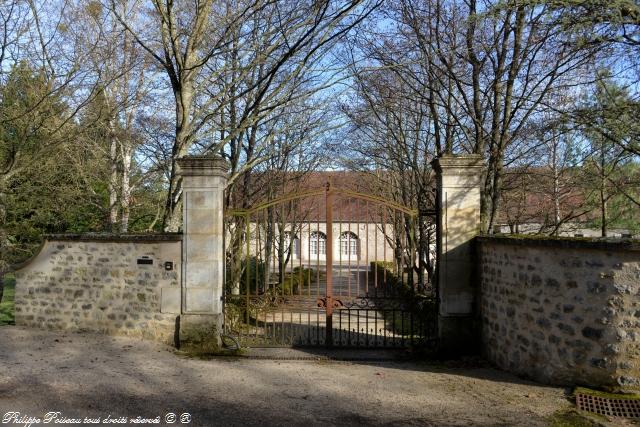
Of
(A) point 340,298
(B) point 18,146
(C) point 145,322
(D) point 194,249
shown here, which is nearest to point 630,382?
(A) point 340,298

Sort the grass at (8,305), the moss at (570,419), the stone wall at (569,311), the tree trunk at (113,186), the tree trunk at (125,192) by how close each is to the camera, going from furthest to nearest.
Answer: the tree trunk at (113,186), the tree trunk at (125,192), the grass at (8,305), the stone wall at (569,311), the moss at (570,419)

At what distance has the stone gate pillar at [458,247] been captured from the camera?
7.27 metres

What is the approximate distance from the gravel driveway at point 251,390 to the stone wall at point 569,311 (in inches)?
13.0

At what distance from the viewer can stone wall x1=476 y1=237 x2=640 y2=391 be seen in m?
4.94

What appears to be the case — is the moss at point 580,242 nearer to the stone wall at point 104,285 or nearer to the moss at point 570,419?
the moss at point 570,419

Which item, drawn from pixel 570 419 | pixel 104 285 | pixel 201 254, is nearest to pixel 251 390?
pixel 201 254

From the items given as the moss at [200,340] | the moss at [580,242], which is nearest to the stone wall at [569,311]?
the moss at [580,242]

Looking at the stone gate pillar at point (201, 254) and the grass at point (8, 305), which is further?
the grass at point (8, 305)

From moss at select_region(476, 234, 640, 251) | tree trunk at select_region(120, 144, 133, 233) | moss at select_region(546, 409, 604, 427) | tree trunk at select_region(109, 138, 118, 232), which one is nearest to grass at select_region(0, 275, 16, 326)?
tree trunk at select_region(109, 138, 118, 232)

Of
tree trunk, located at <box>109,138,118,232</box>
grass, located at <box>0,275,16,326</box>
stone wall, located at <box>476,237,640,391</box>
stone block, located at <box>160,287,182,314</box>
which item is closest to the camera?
stone wall, located at <box>476,237,640,391</box>

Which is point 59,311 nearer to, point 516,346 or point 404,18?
point 516,346

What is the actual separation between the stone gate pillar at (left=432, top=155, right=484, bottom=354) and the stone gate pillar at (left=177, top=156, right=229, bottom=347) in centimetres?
329

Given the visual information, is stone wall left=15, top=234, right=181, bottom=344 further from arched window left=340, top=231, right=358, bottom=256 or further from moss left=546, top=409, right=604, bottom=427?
moss left=546, top=409, right=604, bottom=427

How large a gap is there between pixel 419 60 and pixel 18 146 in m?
8.54
